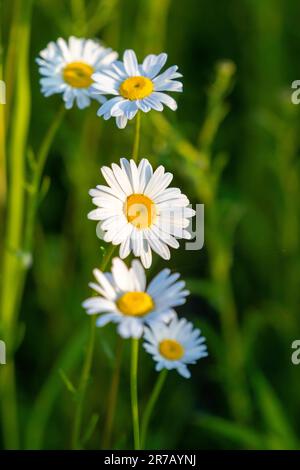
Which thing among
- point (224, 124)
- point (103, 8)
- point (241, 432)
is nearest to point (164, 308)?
point (241, 432)

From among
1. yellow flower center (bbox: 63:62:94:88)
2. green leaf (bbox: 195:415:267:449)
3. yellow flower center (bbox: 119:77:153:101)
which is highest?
yellow flower center (bbox: 63:62:94:88)

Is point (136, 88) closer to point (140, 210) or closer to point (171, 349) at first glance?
point (140, 210)

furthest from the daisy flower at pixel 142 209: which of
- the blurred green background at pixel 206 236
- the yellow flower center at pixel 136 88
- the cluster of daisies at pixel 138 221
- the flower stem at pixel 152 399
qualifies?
the blurred green background at pixel 206 236

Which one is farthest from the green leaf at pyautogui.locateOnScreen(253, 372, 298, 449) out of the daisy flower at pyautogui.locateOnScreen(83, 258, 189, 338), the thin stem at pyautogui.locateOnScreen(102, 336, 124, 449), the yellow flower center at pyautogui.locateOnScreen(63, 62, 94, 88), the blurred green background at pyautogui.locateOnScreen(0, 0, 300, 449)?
the yellow flower center at pyautogui.locateOnScreen(63, 62, 94, 88)

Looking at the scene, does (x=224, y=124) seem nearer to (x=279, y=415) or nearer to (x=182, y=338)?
(x=279, y=415)

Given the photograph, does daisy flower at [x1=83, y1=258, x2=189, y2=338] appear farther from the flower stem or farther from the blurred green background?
the blurred green background

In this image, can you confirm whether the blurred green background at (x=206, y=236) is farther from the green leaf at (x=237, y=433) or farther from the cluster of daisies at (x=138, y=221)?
the cluster of daisies at (x=138, y=221)
